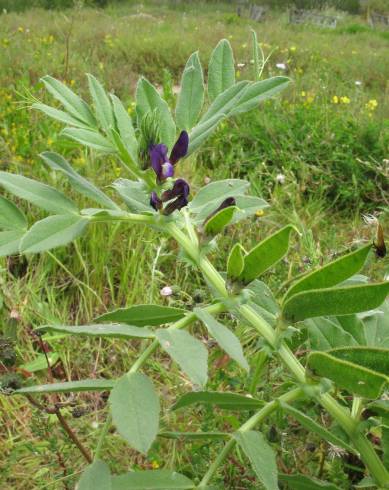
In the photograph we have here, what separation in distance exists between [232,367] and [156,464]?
0.89ft

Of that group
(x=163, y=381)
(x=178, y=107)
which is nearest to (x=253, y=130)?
(x=163, y=381)

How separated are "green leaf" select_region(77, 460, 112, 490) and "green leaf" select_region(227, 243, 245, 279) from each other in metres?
0.21

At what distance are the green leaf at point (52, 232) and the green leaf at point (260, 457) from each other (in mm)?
257

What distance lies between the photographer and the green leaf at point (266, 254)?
522 mm

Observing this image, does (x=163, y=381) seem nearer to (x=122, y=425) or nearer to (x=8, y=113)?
(x=122, y=425)

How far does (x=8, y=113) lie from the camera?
2.75m

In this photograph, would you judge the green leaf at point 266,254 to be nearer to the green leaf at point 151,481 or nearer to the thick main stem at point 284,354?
the thick main stem at point 284,354

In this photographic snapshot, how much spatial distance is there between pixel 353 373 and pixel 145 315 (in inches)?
8.2

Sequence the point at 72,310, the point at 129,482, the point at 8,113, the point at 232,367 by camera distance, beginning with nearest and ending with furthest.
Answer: the point at 129,482 → the point at 232,367 → the point at 72,310 → the point at 8,113

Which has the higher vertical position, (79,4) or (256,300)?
(79,4)

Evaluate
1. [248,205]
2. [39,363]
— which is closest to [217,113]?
[248,205]

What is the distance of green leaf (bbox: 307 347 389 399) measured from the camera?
0.46 m

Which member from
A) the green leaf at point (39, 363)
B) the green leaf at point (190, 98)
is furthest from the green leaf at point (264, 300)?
the green leaf at point (39, 363)

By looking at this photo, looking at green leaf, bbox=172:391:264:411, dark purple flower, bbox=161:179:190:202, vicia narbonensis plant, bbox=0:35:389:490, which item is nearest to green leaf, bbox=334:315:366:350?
vicia narbonensis plant, bbox=0:35:389:490
